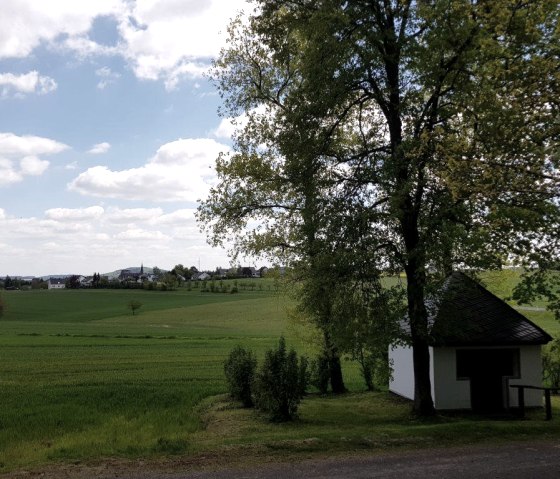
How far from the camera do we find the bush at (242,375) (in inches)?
702

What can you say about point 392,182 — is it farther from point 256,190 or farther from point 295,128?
point 256,190

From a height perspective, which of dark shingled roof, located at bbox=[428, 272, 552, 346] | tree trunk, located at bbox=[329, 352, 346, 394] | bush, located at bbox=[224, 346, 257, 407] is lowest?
tree trunk, located at bbox=[329, 352, 346, 394]

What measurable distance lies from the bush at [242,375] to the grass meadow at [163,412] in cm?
50

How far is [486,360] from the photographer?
722 inches

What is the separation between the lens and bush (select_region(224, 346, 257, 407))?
702 inches

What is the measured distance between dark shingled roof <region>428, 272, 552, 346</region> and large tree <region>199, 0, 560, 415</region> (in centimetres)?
64

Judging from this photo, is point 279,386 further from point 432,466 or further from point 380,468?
point 432,466

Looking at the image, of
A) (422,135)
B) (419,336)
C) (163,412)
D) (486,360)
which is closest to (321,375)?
(486,360)

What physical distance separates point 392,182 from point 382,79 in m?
3.35

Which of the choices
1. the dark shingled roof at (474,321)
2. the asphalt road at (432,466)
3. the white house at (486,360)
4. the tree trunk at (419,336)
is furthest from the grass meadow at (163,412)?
the dark shingled roof at (474,321)

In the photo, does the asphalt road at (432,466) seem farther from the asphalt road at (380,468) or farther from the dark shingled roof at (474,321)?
the dark shingled roof at (474,321)

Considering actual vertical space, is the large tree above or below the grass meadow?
above

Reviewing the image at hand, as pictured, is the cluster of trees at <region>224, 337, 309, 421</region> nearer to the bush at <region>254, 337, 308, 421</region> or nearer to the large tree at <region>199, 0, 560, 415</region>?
the bush at <region>254, 337, 308, 421</region>

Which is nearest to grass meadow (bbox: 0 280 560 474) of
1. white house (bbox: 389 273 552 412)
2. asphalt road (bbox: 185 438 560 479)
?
asphalt road (bbox: 185 438 560 479)
